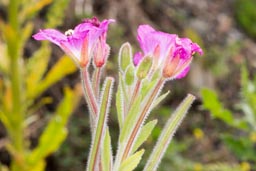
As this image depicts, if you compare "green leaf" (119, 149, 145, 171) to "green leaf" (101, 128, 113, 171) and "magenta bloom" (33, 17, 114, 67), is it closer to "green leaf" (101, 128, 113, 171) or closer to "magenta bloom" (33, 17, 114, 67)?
"green leaf" (101, 128, 113, 171)

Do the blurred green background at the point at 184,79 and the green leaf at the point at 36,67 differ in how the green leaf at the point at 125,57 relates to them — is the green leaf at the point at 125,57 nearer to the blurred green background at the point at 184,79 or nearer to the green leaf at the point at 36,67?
the blurred green background at the point at 184,79

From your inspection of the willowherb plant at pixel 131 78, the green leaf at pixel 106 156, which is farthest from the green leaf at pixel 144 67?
the green leaf at pixel 106 156

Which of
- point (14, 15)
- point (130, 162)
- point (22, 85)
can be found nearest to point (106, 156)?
point (130, 162)

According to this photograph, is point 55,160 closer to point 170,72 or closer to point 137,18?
point 137,18

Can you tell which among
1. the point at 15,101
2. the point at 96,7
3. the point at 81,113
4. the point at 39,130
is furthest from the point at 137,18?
the point at 15,101

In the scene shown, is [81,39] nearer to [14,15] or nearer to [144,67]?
[144,67]

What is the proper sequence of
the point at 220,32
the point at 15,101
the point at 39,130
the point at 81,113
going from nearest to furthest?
the point at 15,101, the point at 39,130, the point at 81,113, the point at 220,32
